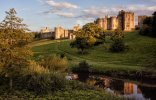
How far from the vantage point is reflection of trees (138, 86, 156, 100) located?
44062mm

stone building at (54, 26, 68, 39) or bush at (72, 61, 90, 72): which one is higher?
stone building at (54, 26, 68, 39)

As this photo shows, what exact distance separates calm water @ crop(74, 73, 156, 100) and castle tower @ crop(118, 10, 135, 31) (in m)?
110

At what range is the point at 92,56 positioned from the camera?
93.2 meters

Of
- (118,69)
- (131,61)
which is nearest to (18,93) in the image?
(118,69)

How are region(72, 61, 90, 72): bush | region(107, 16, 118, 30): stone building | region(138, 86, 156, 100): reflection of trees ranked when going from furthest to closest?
1. region(107, 16, 118, 30): stone building
2. region(72, 61, 90, 72): bush
3. region(138, 86, 156, 100): reflection of trees

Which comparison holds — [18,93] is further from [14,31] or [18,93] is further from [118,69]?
[118,69]

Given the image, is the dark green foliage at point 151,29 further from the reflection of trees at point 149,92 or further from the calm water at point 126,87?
the reflection of trees at point 149,92

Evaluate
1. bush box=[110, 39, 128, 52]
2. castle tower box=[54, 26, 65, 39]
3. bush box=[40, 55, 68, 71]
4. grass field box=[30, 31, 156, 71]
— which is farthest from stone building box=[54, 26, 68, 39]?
bush box=[40, 55, 68, 71]

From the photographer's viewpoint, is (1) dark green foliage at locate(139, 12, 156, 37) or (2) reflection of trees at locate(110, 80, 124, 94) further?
(1) dark green foliage at locate(139, 12, 156, 37)

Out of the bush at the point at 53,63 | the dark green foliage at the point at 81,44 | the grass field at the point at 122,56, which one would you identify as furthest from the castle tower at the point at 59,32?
the bush at the point at 53,63

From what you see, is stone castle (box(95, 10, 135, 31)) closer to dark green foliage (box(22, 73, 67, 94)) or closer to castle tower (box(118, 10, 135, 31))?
castle tower (box(118, 10, 135, 31))

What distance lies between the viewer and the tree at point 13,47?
37.2m

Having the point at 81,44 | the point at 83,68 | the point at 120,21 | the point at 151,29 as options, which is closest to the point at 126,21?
the point at 120,21

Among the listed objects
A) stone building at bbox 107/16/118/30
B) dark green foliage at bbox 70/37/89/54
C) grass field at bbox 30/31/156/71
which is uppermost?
stone building at bbox 107/16/118/30
